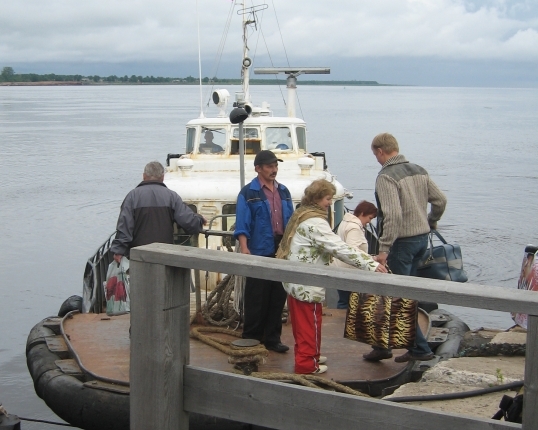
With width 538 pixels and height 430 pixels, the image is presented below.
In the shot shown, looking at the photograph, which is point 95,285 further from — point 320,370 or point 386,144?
point 386,144

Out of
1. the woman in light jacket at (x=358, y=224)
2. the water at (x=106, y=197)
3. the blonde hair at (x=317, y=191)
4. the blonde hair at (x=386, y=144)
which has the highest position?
the blonde hair at (x=386, y=144)

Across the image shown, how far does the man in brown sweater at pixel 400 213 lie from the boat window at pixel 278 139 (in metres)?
5.96

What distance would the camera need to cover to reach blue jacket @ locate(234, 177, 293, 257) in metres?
6.04

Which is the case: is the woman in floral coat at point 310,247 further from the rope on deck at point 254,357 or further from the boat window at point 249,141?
the boat window at point 249,141

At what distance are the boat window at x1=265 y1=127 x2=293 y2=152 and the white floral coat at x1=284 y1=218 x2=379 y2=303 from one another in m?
6.65

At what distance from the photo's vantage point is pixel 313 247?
534 centimetres

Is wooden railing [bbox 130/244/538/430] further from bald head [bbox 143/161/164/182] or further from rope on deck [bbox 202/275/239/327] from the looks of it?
rope on deck [bbox 202/275/239/327]

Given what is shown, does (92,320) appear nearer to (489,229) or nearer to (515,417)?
(515,417)

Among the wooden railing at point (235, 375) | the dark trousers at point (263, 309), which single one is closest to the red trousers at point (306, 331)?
the dark trousers at point (263, 309)

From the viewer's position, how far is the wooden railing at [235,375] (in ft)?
10.6

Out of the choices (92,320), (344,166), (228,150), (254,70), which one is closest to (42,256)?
(254,70)

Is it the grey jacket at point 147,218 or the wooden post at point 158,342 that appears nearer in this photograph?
the wooden post at point 158,342

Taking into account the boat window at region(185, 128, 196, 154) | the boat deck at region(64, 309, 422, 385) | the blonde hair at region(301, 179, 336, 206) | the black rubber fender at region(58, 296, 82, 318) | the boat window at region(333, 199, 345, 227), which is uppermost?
the blonde hair at region(301, 179, 336, 206)

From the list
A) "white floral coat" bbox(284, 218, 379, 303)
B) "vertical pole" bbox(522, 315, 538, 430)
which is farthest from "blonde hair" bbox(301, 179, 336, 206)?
"vertical pole" bbox(522, 315, 538, 430)
